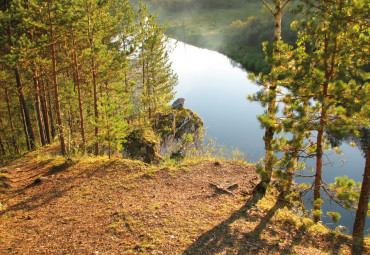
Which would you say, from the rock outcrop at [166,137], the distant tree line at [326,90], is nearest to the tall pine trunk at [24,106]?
the rock outcrop at [166,137]

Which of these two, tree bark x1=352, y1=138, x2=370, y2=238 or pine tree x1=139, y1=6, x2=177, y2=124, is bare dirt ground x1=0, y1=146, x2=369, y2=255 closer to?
tree bark x1=352, y1=138, x2=370, y2=238

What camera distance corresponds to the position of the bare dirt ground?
17.5ft

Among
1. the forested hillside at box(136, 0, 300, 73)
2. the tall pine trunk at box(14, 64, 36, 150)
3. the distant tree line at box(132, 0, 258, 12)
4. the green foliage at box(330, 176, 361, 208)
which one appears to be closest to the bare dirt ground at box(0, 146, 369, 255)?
the green foliage at box(330, 176, 361, 208)

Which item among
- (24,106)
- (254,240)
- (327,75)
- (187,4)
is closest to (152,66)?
(24,106)

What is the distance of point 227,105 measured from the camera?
39.2 metres

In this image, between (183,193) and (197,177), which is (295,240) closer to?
(183,193)

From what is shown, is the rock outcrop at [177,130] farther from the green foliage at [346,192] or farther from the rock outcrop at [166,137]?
the green foliage at [346,192]

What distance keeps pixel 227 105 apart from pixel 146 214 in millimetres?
34018

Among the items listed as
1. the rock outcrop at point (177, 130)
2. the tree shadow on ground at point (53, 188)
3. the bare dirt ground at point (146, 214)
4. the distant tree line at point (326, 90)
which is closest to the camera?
the bare dirt ground at point (146, 214)

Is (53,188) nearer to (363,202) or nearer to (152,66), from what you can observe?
(363,202)

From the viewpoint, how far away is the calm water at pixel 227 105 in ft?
68.1

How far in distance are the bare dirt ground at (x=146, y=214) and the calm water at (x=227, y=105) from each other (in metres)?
11.3

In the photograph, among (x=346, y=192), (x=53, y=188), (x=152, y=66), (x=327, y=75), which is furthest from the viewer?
(x=152, y=66)

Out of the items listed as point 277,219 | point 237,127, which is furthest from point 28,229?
point 237,127
